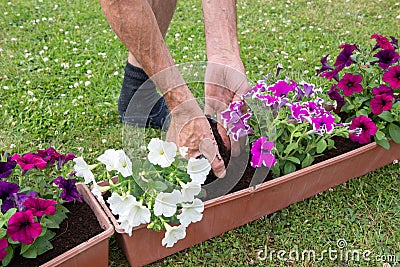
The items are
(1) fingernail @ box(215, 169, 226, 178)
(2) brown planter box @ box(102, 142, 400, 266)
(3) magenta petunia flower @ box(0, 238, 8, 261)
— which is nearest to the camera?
(3) magenta petunia flower @ box(0, 238, 8, 261)

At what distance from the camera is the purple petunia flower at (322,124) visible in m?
1.88

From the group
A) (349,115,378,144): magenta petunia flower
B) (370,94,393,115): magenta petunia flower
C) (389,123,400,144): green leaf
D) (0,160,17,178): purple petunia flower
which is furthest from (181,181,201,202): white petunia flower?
(389,123,400,144): green leaf

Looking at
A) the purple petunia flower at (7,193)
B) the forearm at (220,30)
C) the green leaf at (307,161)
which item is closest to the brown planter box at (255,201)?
the green leaf at (307,161)

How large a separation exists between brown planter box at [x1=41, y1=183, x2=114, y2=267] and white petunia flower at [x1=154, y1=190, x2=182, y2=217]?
19cm

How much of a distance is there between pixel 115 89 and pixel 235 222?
1.33 meters

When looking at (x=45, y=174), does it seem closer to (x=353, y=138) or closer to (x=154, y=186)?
(x=154, y=186)

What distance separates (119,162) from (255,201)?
0.62m

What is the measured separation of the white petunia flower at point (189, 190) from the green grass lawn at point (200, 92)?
351 millimetres

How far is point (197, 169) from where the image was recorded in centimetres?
162

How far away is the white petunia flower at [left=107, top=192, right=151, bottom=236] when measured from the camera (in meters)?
1.55

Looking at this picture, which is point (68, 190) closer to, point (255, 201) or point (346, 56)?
point (255, 201)

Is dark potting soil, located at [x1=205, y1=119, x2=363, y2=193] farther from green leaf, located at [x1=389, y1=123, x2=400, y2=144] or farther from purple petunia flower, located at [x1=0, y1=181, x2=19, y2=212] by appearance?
purple petunia flower, located at [x1=0, y1=181, x2=19, y2=212]

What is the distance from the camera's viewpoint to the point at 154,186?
5.29 ft

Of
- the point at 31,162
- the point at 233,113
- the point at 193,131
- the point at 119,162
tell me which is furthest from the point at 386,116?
the point at 31,162
